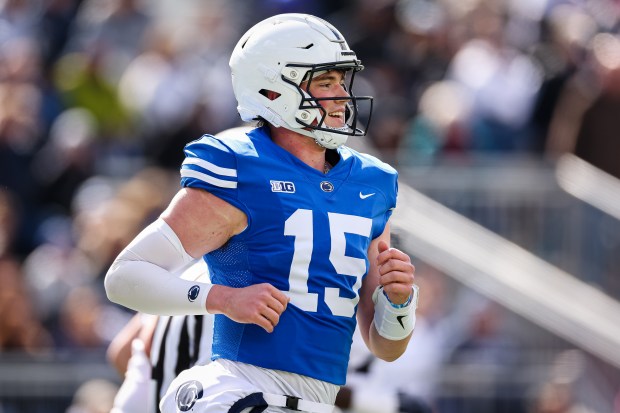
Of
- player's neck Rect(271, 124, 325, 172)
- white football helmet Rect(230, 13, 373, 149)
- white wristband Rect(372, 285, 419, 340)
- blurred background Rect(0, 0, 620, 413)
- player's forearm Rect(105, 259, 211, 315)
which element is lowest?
blurred background Rect(0, 0, 620, 413)

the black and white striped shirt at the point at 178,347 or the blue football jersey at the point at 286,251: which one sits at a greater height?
the blue football jersey at the point at 286,251

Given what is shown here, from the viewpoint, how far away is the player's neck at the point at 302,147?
18.4 feet

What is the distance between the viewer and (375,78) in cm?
1321

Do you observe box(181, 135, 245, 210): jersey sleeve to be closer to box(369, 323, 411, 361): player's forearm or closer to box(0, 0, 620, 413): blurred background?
box(369, 323, 411, 361): player's forearm

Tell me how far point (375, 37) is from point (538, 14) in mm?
1495

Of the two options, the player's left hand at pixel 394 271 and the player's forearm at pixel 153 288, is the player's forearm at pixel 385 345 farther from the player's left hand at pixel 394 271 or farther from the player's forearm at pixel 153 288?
the player's forearm at pixel 153 288

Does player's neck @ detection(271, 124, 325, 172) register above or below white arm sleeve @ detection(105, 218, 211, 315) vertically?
above

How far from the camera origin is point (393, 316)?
215 inches

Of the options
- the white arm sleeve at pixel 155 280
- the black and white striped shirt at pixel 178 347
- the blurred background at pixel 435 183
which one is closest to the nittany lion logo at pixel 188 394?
the white arm sleeve at pixel 155 280

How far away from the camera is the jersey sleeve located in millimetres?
5277

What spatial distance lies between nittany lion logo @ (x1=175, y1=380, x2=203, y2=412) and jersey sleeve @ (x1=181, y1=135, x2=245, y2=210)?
2.12ft

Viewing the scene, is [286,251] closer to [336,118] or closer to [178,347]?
[336,118]

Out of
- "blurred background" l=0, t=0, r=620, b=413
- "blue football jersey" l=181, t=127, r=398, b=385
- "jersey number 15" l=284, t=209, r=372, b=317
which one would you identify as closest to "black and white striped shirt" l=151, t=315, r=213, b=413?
"blue football jersey" l=181, t=127, r=398, b=385

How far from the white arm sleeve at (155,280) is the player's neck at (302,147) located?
0.60m
